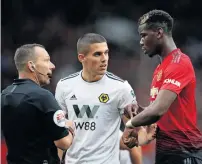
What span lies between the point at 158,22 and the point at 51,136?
1.25m

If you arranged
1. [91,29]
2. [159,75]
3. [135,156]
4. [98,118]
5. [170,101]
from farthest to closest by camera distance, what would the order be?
[91,29] → [135,156] → [98,118] → [159,75] → [170,101]

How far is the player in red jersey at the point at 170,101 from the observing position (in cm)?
435

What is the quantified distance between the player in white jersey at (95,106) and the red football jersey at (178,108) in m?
0.80

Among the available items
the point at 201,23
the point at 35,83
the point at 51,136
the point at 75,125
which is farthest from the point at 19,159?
the point at 201,23

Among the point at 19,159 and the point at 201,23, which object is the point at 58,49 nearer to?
the point at 201,23

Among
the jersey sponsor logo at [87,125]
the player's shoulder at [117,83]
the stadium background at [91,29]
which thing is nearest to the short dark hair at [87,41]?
the player's shoulder at [117,83]

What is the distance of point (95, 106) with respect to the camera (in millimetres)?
5402

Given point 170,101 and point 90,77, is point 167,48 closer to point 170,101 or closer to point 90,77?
point 170,101

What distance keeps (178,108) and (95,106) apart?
1124mm

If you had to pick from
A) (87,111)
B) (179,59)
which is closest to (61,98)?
(87,111)

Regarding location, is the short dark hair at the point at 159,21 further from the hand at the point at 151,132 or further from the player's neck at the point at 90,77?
the player's neck at the point at 90,77

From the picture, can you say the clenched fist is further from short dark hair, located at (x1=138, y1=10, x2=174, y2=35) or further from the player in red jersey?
short dark hair, located at (x1=138, y1=10, x2=174, y2=35)

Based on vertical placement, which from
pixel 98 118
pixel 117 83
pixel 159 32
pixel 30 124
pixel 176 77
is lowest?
pixel 30 124

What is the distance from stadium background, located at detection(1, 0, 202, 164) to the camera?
10977 mm
